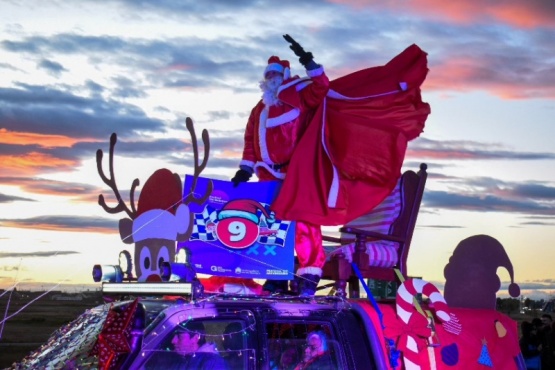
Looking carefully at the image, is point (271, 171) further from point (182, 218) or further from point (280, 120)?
point (182, 218)

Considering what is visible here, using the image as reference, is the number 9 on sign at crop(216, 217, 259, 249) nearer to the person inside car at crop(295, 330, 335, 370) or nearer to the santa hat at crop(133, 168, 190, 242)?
the santa hat at crop(133, 168, 190, 242)

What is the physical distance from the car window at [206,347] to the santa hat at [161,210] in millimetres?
1452

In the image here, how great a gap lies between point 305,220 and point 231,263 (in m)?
0.78

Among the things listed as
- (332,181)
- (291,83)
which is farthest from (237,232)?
(291,83)

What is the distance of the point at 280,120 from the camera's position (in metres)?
7.26

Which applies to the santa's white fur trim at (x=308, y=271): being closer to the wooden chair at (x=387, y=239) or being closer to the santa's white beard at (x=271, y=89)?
the wooden chair at (x=387, y=239)

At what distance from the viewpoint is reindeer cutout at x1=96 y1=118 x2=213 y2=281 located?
21.7 feet

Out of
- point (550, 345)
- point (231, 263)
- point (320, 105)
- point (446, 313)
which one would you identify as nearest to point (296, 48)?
point (320, 105)

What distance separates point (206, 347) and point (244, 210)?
1.71 meters

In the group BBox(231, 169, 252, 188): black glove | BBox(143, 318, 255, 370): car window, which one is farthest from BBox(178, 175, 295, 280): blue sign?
BBox(143, 318, 255, 370): car window

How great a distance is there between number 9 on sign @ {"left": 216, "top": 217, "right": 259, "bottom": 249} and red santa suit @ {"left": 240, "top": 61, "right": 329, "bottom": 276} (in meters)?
0.68

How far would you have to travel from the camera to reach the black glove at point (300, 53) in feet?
23.2

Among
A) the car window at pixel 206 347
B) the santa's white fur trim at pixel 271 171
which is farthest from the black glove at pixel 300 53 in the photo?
the car window at pixel 206 347

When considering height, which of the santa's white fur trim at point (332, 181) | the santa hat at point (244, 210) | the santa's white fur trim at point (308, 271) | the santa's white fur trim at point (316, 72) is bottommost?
the santa's white fur trim at point (308, 271)
